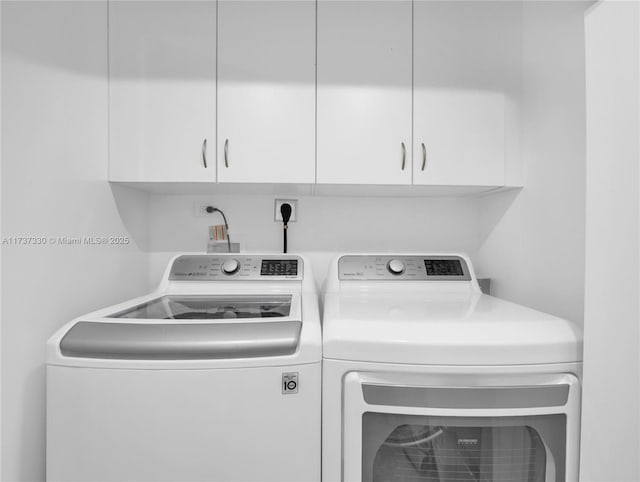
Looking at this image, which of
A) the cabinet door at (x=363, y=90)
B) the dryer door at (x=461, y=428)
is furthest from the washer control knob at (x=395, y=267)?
the dryer door at (x=461, y=428)

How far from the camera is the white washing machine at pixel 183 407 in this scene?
0.79 meters

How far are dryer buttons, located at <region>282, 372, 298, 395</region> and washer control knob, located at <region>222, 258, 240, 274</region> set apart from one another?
66 cm

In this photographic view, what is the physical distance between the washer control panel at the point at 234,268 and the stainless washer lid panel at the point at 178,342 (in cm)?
52

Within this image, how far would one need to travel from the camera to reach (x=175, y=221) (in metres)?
1.59

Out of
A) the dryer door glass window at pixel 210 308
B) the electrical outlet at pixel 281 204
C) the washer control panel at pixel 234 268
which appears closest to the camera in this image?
the dryer door glass window at pixel 210 308

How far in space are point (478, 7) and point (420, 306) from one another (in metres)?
1.18

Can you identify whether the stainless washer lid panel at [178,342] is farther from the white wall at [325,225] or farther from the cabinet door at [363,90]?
the white wall at [325,225]

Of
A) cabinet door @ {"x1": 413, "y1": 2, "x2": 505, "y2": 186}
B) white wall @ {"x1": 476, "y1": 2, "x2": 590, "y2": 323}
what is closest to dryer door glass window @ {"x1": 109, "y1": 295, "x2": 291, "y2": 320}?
cabinet door @ {"x1": 413, "y1": 2, "x2": 505, "y2": 186}

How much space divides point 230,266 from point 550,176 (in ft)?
4.14

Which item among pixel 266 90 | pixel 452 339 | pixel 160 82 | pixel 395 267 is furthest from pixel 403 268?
pixel 160 82

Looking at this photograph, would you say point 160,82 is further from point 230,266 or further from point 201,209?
point 230,266

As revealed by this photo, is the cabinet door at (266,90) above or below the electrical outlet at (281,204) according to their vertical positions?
above

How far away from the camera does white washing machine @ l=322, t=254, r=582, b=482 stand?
80 centimetres

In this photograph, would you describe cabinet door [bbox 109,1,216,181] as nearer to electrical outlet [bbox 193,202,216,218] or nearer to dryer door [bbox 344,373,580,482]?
electrical outlet [bbox 193,202,216,218]
